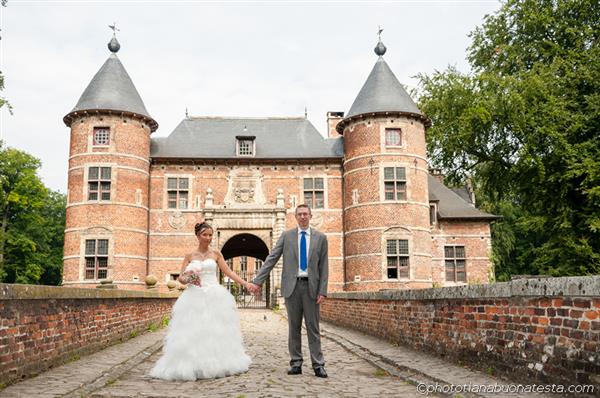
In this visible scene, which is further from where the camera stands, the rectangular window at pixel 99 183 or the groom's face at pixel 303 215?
the rectangular window at pixel 99 183

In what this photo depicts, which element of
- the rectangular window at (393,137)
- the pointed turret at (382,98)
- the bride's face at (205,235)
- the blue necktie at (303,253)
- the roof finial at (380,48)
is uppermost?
the roof finial at (380,48)

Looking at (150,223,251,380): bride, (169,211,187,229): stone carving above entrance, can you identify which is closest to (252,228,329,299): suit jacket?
(150,223,251,380): bride

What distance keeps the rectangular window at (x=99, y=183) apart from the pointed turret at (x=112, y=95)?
2.64m

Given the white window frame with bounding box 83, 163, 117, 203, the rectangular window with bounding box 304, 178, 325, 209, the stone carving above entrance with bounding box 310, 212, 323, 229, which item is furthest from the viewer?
the rectangular window with bounding box 304, 178, 325, 209

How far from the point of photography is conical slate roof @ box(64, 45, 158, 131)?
24.8 meters

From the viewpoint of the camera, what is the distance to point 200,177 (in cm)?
2659

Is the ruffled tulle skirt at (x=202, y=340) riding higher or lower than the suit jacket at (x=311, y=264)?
lower

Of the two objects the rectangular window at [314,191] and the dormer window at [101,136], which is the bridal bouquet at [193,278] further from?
the rectangular window at [314,191]

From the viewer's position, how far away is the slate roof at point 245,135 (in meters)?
27.0

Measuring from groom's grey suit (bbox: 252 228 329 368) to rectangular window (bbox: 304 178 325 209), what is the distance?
20.3 m

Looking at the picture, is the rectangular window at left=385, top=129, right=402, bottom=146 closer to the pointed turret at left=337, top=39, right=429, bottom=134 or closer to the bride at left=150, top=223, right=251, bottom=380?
the pointed turret at left=337, top=39, right=429, bottom=134

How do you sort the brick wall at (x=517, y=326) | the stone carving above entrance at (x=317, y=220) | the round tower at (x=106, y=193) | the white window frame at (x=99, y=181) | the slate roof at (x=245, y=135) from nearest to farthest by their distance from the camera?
the brick wall at (x=517, y=326) → the round tower at (x=106, y=193) → the white window frame at (x=99, y=181) → the stone carving above entrance at (x=317, y=220) → the slate roof at (x=245, y=135)

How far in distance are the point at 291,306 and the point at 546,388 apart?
8.91 ft

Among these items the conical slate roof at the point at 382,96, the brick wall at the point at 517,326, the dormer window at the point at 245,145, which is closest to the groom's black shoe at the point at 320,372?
the brick wall at the point at 517,326
